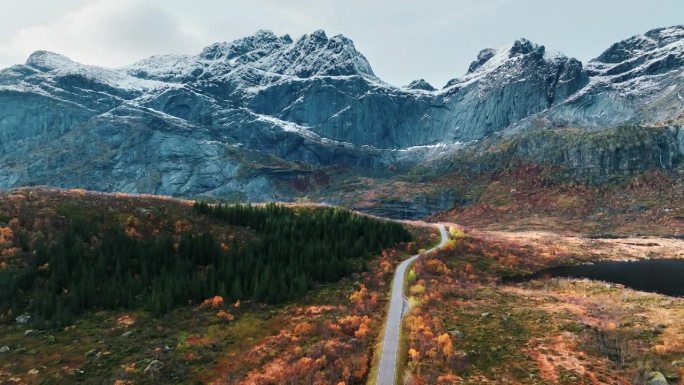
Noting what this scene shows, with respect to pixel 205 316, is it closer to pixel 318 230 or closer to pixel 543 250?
pixel 318 230

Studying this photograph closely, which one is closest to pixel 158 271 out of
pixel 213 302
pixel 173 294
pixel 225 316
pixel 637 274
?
pixel 173 294

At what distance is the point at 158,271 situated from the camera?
6147 centimetres

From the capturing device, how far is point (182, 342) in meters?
42.2

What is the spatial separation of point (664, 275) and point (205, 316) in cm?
7867

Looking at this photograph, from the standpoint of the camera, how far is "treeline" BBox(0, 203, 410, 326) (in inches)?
2005

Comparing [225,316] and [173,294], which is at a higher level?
[173,294]

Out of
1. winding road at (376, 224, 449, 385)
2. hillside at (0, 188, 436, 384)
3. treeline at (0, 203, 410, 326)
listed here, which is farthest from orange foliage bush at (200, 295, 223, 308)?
winding road at (376, 224, 449, 385)

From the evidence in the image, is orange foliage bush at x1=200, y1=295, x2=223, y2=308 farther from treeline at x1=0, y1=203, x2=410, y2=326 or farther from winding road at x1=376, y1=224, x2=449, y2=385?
winding road at x1=376, y1=224, x2=449, y2=385

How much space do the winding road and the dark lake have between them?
2670 cm

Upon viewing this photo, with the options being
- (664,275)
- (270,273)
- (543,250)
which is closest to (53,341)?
Result: (270,273)

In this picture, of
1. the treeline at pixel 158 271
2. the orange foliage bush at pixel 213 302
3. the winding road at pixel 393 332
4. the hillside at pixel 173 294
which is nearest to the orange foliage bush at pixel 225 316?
the hillside at pixel 173 294

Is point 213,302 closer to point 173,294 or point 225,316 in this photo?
point 225,316

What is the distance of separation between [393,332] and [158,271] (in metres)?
37.8

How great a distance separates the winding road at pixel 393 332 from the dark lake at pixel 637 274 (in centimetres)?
2670
